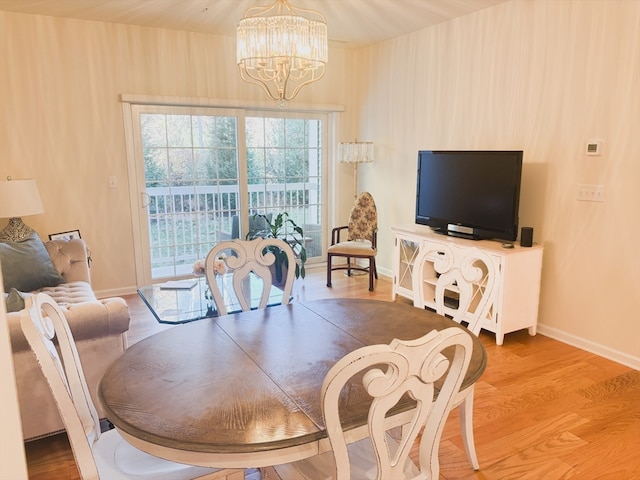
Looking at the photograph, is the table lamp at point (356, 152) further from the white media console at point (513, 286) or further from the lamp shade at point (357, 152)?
the white media console at point (513, 286)

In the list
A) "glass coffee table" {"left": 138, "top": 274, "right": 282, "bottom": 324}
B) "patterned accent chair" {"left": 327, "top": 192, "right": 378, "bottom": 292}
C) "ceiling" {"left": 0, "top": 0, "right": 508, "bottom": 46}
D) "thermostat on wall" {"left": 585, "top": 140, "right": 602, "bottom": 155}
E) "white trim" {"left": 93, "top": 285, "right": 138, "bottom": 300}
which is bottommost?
"white trim" {"left": 93, "top": 285, "right": 138, "bottom": 300}

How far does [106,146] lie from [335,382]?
167 inches

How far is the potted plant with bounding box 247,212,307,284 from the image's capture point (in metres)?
4.95

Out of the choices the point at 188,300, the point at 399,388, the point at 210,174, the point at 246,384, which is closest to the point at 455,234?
the point at 188,300

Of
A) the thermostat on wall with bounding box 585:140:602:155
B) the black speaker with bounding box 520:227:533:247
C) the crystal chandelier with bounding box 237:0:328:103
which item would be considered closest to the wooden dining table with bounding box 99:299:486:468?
the crystal chandelier with bounding box 237:0:328:103

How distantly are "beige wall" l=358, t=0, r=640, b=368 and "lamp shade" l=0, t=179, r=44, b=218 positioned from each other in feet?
12.0

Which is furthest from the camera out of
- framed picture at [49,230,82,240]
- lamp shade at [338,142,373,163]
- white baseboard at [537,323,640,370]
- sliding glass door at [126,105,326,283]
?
lamp shade at [338,142,373,163]

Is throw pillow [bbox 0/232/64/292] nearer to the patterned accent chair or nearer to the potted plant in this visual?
the potted plant

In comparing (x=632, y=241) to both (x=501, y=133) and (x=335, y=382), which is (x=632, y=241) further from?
(x=335, y=382)

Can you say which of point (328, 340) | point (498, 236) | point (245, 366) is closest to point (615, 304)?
point (498, 236)

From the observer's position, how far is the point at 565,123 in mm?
3494

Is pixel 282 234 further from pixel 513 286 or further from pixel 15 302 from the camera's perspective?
pixel 15 302

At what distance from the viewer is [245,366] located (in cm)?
167

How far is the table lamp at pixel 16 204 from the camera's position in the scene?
3697 mm
